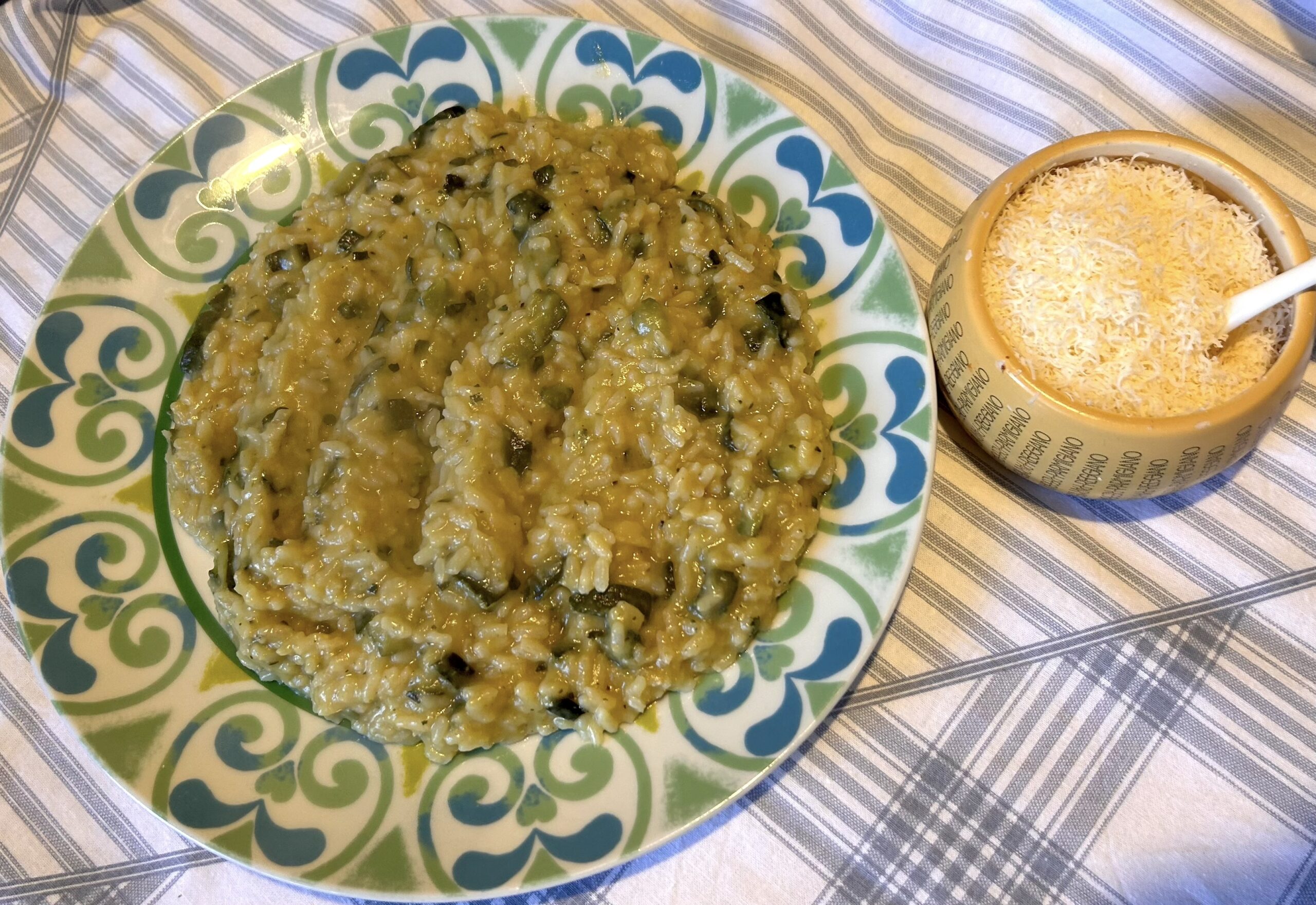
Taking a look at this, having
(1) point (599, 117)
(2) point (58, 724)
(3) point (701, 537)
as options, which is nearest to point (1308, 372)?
(3) point (701, 537)

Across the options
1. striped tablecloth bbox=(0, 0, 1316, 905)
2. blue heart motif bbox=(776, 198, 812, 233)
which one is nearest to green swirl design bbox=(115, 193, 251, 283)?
striped tablecloth bbox=(0, 0, 1316, 905)

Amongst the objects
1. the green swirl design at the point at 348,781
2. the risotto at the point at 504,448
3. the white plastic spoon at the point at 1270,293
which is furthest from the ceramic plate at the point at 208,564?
the white plastic spoon at the point at 1270,293

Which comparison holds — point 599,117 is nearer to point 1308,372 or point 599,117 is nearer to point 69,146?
point 69,146

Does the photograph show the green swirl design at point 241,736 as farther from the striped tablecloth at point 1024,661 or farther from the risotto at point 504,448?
the striped tablecloth at point 1024,661

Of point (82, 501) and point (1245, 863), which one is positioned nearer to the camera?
point (1245, 863)

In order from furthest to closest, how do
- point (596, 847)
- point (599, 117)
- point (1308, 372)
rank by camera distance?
point (599, 117) < point (1308, 372) < point (596, 847)
